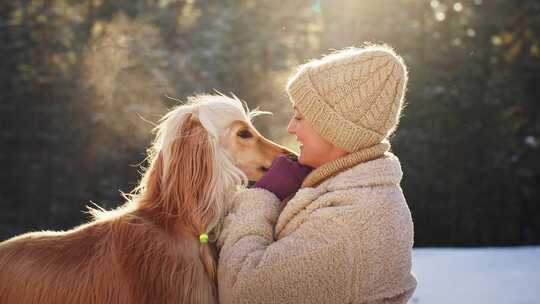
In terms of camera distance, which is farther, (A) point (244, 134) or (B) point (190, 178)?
(A) point (244, 134)

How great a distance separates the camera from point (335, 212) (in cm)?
248

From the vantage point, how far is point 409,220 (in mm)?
2635

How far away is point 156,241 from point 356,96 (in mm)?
972

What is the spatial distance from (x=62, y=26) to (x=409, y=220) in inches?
609

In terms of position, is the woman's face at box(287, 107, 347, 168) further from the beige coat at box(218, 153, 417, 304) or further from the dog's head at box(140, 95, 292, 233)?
the dog's head at box(140, 95, 292, 233)

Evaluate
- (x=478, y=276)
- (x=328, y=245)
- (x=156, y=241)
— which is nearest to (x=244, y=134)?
(x=156, y=241)

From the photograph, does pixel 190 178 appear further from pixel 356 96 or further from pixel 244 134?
pixel 356 96

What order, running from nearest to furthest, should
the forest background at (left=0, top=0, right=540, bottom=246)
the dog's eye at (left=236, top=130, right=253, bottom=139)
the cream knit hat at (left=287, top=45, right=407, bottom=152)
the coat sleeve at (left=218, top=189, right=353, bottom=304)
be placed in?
the coat sleeve at (left=218, top=189, right=353, bottom=304) → the cream knit hat at (left=287, top=45, right=407, bottom=152) → the dog's eye at (left=236, top=130, right=253, bottom=139) → the forest background at (left=0, top=0, right=540, bottom=246)

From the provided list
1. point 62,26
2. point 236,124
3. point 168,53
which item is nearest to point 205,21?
point 168,53

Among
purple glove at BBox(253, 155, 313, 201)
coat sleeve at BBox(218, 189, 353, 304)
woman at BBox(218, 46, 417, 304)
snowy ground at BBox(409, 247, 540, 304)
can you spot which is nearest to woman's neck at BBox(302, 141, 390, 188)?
woman at BBox(218, 46, 417, 304)

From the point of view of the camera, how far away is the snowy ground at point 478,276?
14.9 feet

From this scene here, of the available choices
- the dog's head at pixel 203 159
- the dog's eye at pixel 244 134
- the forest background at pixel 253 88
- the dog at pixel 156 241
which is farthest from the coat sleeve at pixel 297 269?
the forest background at pixel 253 88

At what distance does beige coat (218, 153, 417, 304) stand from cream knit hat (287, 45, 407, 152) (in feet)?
0.45

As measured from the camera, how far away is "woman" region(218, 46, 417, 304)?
2.43m
